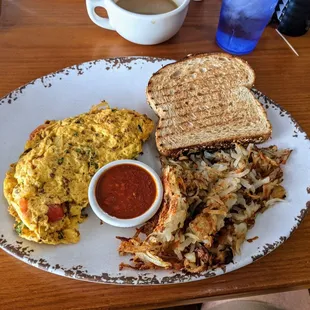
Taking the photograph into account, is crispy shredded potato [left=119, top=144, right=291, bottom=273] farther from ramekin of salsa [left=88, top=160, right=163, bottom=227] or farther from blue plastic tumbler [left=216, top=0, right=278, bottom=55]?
blue plastic tumbler [left=216, top=0, right=278, bottom=55]

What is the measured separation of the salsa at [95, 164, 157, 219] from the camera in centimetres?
152

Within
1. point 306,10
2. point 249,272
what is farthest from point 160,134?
point 306,10

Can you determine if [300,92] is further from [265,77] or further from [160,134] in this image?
[160,134]

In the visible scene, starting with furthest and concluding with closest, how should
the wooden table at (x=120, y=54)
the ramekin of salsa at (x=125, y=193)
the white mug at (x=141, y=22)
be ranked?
the white mug at (x=141, y=22)
the ramekin of salsa at (x=125, y=193)
the wooden table at (x=120, y=54)

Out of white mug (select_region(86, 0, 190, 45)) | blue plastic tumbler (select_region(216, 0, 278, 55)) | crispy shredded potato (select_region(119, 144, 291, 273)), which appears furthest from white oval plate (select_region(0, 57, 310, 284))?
blue plastic tumbler (select_region(216, 0, 278, 55))

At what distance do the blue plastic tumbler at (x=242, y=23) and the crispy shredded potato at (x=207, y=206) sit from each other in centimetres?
76

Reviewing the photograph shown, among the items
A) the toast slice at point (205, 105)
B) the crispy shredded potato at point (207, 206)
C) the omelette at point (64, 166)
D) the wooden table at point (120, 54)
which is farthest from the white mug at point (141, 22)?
the crispy shredded potato at point (207, 206)

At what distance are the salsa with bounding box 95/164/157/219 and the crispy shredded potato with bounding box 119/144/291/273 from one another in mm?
74

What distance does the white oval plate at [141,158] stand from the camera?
1402 mm

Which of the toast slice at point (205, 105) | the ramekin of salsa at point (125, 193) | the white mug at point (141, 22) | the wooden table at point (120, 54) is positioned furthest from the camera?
the white mug at point (141, 22)

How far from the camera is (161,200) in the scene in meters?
1.55

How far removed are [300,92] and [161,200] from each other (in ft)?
3.60

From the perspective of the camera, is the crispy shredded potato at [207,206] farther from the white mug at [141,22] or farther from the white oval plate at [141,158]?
the white mug at [141,22]

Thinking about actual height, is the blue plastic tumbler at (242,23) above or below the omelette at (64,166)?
above
